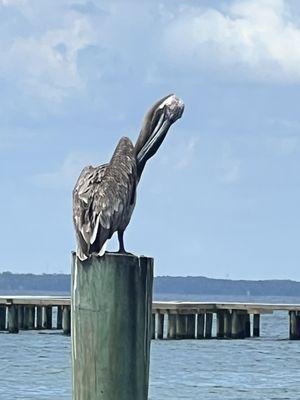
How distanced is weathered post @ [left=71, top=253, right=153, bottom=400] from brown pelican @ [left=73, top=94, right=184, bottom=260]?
0.21 m

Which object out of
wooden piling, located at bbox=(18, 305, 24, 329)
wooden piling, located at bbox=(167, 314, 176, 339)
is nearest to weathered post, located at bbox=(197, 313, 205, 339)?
wooden piling, located at bbox=(167, 314, 176, 339)

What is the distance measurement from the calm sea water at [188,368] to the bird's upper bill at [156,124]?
22239mm

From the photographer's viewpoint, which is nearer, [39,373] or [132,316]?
[132,316]

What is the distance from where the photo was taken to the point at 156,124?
8320 millimetres

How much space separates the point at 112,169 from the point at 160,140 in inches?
19.0

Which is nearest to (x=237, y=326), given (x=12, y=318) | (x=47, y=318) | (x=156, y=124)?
(x=47, y=318)

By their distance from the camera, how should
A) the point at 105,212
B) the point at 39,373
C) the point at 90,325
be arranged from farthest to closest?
the point at 39,373 → the point at 105,212 → the point at 90,325

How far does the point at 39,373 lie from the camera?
135 ft

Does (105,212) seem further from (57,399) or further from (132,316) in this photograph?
(57,399)

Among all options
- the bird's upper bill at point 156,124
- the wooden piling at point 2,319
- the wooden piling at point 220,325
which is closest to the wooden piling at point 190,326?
the wooden piling at point 220,325

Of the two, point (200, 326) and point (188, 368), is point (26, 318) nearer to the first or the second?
point (200, 326)

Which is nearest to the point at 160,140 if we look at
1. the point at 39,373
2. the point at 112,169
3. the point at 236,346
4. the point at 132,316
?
the point at 112,169

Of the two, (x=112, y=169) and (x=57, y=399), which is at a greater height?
(x=112, y=169)

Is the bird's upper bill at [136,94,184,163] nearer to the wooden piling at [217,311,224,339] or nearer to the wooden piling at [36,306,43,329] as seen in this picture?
the wooden piling at [217,311,224,339]
